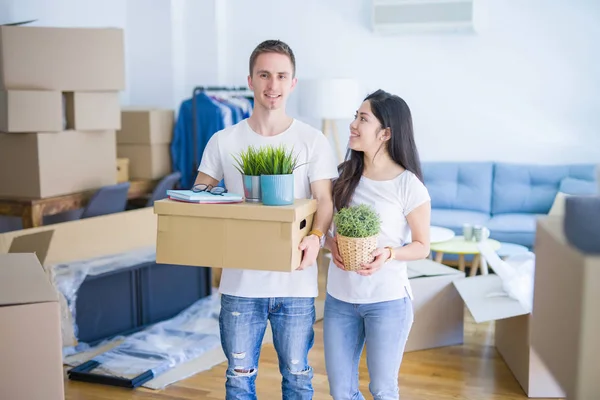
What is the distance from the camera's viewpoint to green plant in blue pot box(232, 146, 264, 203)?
75.6 inches

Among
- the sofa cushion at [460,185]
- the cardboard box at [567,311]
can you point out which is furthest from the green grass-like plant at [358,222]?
the sofa cushion at [460,185]

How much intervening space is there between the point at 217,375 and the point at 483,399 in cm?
120

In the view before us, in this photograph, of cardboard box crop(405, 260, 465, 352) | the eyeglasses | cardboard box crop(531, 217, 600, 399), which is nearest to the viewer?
cardboard box crop(531, 217, 600, 399)

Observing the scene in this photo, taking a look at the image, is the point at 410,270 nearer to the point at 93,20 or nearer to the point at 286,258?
the point at 286,258

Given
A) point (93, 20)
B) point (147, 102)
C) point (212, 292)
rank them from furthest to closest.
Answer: point (147, 102) → point (93, 20) → point (212, 292)

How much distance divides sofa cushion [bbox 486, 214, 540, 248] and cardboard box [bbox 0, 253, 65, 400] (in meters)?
3.96

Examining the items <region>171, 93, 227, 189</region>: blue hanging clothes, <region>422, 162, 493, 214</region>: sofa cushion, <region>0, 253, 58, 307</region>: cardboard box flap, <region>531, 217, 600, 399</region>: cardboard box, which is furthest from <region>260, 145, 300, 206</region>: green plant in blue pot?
<region>422, 162, 493, 214</region>: sofa cushion

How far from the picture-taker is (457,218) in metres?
5.24

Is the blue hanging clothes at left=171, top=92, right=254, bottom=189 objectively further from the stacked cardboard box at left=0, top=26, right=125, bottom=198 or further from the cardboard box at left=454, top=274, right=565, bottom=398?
the cardboard box at left=454, top=274, right=565, bottom=398

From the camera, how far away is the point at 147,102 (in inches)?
231

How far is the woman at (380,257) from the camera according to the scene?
2.00 m

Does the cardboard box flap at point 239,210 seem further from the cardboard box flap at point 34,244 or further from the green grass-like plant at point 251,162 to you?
the cardboard box flap at point 34,244

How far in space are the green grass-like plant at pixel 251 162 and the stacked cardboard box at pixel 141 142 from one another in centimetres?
317

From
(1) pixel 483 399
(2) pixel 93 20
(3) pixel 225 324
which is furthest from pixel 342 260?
(2) pixel 93 20
